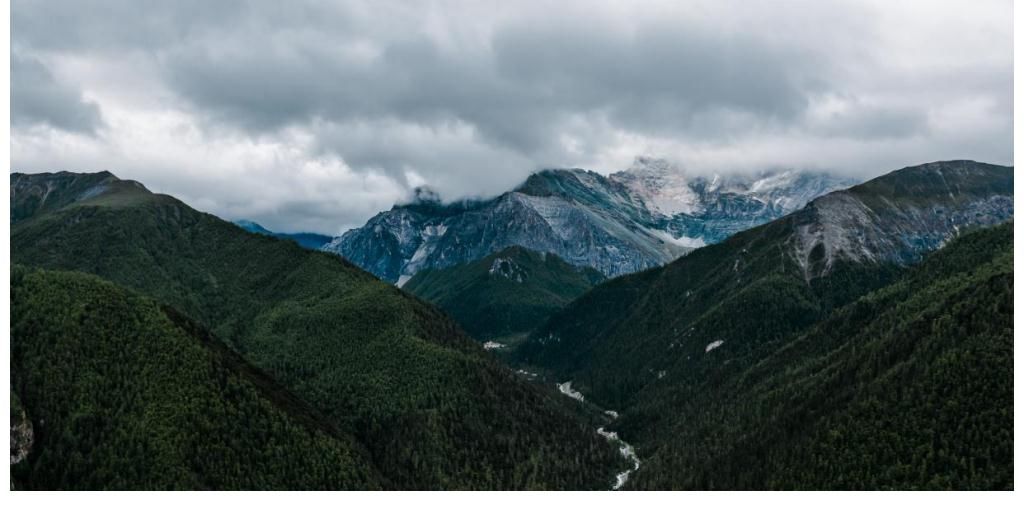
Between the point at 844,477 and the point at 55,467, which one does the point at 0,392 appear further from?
the point at 844,477

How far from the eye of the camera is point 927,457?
182250 mm

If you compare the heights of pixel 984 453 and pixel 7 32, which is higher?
pixel 7 32

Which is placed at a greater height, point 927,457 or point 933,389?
point 933,389

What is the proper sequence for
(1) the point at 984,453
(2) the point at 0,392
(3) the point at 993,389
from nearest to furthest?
(2) the point at 0,392 → (1) the point at 984,453 → (3) the point at 993,389

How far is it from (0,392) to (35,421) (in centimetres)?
11021

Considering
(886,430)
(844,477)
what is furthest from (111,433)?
(886,430)

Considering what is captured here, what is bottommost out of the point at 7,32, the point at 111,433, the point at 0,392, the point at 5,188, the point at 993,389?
the point at 111,433

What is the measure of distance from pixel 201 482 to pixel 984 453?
621 feet

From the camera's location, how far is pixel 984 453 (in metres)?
176

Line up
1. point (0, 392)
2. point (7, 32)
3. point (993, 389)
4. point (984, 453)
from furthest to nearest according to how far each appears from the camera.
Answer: point (993, 389) → point (984, 453) → point (0, 392) → point (7, 32)

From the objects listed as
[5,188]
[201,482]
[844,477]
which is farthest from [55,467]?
[844,477]

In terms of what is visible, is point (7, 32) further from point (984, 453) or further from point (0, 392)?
point (984, 453)

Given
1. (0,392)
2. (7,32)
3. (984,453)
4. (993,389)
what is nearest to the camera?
(7,32)

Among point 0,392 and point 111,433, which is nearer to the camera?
point 0,392
